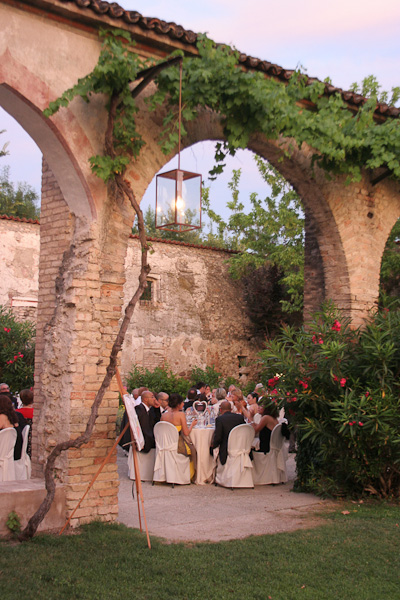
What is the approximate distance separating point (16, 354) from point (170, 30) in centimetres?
1003

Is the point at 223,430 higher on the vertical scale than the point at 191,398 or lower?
lower

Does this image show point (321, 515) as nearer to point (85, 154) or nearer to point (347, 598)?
point (347, 598)

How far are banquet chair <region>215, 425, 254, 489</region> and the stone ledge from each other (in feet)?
11.1

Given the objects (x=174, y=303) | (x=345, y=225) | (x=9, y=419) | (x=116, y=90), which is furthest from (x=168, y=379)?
(x=116, y=90)

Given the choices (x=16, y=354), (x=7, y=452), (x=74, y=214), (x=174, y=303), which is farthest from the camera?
(x=174, y=303)

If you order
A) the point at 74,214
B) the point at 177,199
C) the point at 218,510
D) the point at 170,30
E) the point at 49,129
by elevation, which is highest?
the point at 170,30

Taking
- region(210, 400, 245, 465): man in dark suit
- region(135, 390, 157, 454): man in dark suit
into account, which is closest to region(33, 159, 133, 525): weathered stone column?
region(210, 400, 245, 465): man in dark suit

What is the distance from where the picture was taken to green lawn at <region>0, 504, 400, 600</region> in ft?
15.7

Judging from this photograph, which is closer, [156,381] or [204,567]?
[204,567]

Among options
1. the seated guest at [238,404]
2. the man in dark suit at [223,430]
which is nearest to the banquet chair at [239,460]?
the man in dark suit at [223,430]

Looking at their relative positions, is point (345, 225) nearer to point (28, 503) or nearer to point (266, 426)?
point (266, 426)

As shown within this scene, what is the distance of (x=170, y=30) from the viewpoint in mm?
7066

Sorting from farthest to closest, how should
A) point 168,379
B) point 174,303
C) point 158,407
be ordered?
1. point 174,303
2. point 168,379
3. point 158,407

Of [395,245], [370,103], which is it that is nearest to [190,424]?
[370,103]
